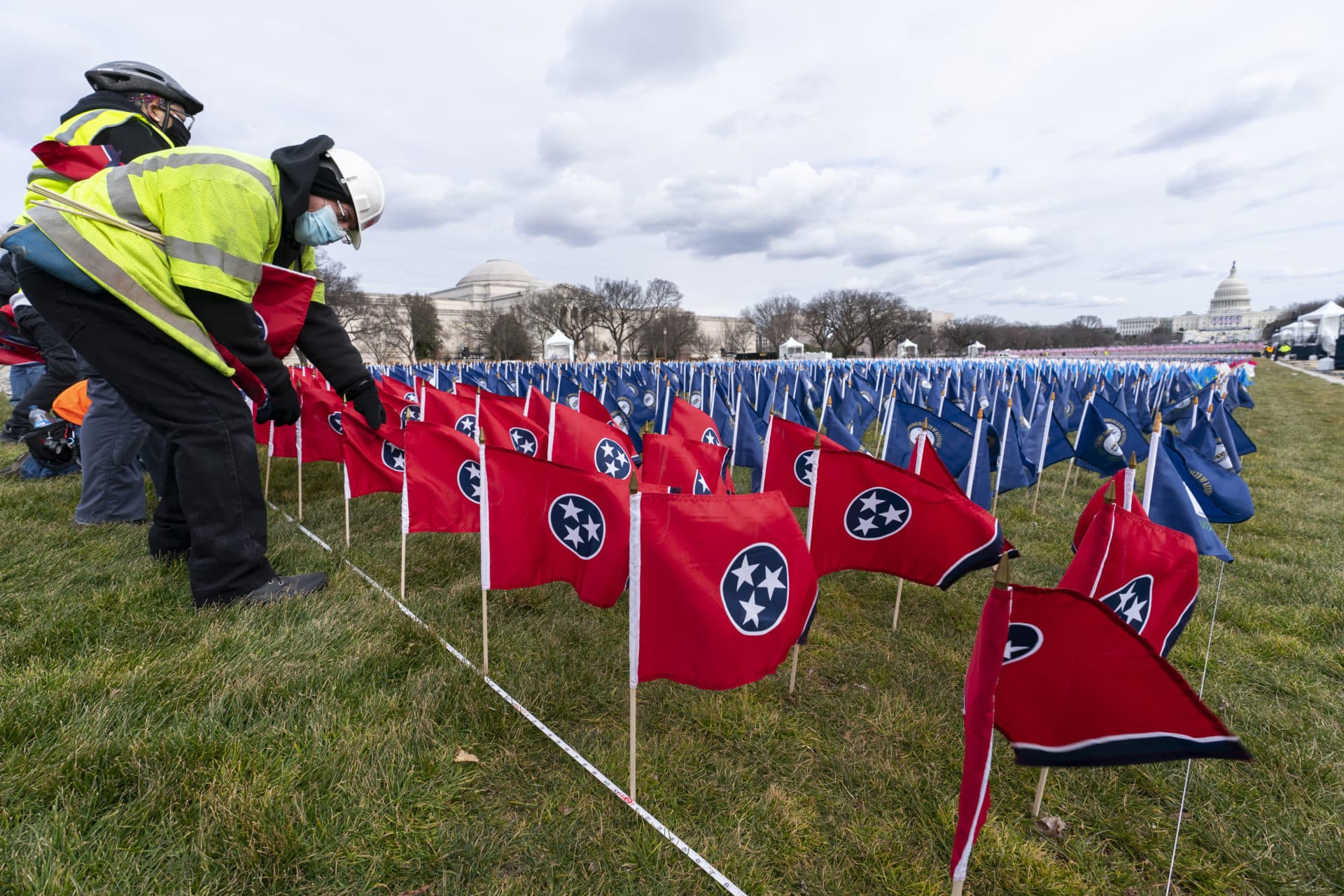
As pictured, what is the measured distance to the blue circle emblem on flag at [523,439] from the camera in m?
5.51

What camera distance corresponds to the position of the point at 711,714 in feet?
9.43

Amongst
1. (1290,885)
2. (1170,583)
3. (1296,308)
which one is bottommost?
(1290,885)

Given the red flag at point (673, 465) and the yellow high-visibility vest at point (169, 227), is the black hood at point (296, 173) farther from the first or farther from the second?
the red flag at point (673, 465)

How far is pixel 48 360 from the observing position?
6.38 meters

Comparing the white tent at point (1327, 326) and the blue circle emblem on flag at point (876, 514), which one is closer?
the blue circle emblem on flag at point (876, 514)

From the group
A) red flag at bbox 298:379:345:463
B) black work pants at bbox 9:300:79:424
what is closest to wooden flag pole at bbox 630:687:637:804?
red flag at bbox 298:379:345:463

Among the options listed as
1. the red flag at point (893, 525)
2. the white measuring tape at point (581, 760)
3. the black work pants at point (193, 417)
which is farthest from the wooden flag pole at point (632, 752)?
the black work pants at point (193, 417)

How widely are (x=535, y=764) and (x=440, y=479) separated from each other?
1951 millimetres

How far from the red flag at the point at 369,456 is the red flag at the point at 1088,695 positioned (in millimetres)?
4247

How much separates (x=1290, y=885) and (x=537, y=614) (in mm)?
3479

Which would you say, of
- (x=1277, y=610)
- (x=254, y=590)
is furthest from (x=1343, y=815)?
(x=254, y=590)

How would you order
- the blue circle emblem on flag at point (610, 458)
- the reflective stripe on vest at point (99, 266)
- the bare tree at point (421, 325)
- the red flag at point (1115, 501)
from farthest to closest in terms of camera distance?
the bare tree at point (421, 325) < the blue circle emblem on flag at point (610, 458) < the reflective stripe on vest at point (99, 266) < the red flag at point (1115, 501)

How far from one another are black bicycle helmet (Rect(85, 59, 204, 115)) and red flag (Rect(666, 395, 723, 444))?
13.6ft

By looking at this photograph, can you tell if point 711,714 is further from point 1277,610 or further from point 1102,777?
point 1277,610
